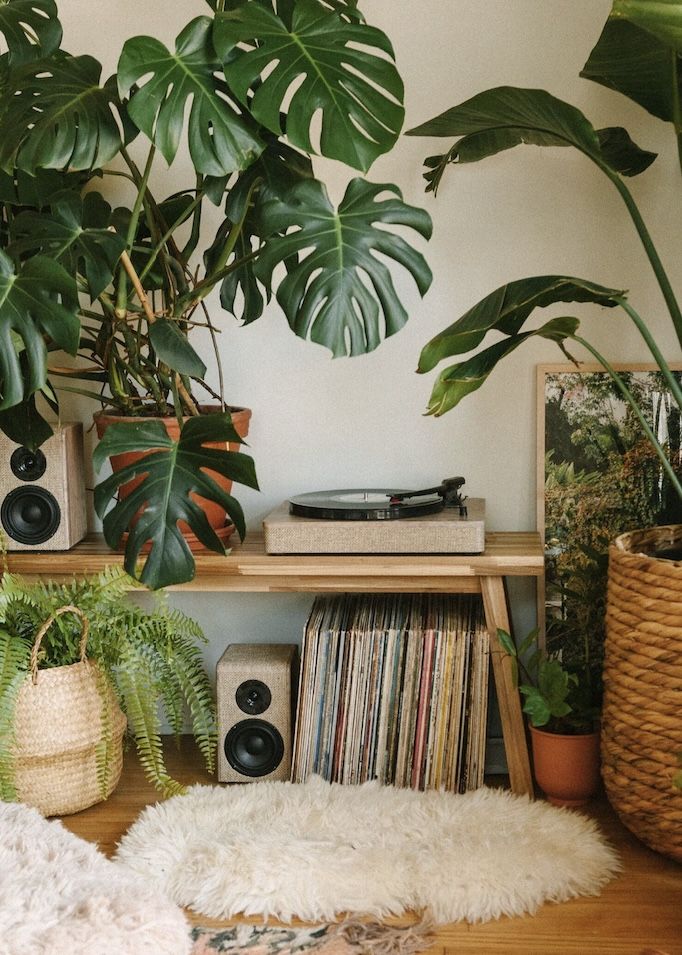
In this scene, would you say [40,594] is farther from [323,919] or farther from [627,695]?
[627,695]

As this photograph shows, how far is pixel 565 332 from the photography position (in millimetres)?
1817

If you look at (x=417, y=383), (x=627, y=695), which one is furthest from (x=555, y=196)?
(x=627, y=695)

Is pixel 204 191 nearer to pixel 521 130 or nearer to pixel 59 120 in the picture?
pixel 59 120

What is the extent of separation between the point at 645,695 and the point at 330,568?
63cm

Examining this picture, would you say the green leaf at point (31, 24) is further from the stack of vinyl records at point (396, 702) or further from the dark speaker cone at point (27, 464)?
the stack of vinyl records at point (396, 702)

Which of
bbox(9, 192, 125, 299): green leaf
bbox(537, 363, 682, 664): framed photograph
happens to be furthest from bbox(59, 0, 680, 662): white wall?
bbox(9, 192, 125, 299): green leaf

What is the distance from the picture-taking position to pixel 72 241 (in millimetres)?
1815

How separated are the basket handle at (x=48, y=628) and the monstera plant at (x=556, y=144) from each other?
0.79m

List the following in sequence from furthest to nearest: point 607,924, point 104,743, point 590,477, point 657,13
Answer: point 590,477
point 104,743
point 607,924
point 657,13

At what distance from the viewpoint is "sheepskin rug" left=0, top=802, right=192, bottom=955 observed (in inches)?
53.6

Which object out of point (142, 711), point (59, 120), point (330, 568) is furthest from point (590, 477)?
point (59, 120)

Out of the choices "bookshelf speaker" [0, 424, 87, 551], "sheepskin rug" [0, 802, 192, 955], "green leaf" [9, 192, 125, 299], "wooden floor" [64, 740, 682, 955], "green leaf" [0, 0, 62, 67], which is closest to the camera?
"sheepskin rug" [0, 802, 192, 955]

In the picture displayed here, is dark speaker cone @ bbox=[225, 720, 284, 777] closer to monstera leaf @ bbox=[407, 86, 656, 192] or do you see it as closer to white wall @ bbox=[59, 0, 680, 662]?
white wall @ bbox=[59, 0, 680, 662]

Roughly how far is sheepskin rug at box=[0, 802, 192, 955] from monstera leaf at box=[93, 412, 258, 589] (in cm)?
45
